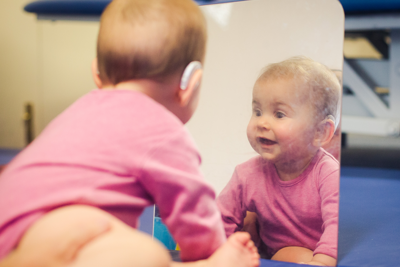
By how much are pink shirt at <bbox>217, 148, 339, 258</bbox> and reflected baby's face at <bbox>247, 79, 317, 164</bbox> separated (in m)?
0.02

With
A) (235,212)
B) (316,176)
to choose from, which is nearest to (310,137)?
(316,176)

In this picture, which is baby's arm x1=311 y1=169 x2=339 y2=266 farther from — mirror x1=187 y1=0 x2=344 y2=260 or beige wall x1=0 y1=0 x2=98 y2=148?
beige wall x1=0 y1=0 x2=98 y2=148

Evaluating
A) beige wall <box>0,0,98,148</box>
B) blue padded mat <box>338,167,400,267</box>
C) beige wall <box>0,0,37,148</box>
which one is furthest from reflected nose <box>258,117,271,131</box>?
beige wall <box>0,0,37,148</box>

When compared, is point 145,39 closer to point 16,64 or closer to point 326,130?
point 326,130

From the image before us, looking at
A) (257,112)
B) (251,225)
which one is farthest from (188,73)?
(251,225)

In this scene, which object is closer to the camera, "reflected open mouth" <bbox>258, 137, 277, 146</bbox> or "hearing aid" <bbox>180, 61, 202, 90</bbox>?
"hearing aid" <bbox>180, 61, 202, 90</bbox>

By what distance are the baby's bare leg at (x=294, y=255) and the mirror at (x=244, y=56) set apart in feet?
0.04

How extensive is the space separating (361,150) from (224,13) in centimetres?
169

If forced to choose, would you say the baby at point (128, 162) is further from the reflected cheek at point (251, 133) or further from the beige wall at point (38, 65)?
the beige wall at point (38, 65)

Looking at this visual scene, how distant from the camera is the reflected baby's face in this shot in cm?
54

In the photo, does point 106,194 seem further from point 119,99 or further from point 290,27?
point 290,27

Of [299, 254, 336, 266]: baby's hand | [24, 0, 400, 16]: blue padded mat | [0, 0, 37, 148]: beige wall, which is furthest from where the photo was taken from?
[0, 0, 37, 148]: beige wall

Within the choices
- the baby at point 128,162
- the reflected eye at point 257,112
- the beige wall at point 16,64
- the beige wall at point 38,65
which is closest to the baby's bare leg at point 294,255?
the baby at point 128,162

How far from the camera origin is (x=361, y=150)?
2.01 metres
